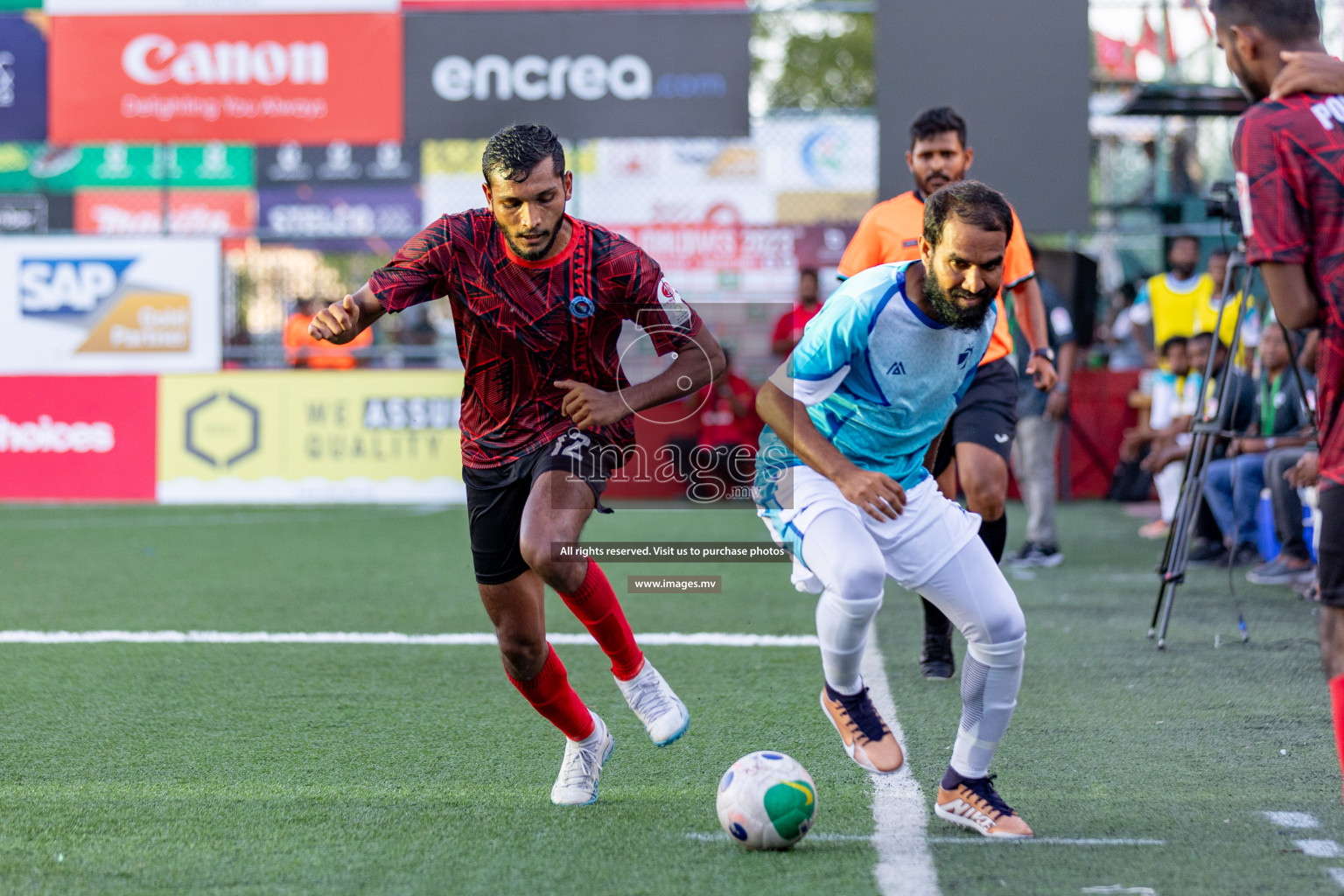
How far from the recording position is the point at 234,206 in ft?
93.2

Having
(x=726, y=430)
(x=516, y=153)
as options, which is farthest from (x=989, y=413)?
(x=726, y=430)

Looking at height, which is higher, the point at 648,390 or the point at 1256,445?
the point at 648,390

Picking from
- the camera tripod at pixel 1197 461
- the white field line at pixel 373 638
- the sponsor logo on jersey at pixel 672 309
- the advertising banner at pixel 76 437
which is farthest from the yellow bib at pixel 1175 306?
the advertising banner at pixel 76 437

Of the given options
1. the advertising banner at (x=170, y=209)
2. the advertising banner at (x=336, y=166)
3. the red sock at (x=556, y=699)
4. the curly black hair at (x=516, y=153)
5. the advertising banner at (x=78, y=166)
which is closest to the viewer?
the curly black hair at (x=516, y=153)

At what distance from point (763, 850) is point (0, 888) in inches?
72.1

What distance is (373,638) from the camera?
261 inches

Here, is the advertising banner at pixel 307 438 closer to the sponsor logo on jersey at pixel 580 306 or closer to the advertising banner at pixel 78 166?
the sponsor logo on jersey at pixel 580 306

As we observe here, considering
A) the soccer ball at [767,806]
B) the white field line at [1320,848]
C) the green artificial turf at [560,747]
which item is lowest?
the green artificial turf at [560,747]

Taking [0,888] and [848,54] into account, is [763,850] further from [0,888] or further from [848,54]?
[848,54]

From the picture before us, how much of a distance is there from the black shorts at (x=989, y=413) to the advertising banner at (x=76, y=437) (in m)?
9.22

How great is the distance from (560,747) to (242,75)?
9.44 metres

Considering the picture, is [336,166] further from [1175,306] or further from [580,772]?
[580,772]

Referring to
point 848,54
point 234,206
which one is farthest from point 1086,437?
point 848,54

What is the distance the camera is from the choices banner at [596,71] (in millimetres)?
12047
